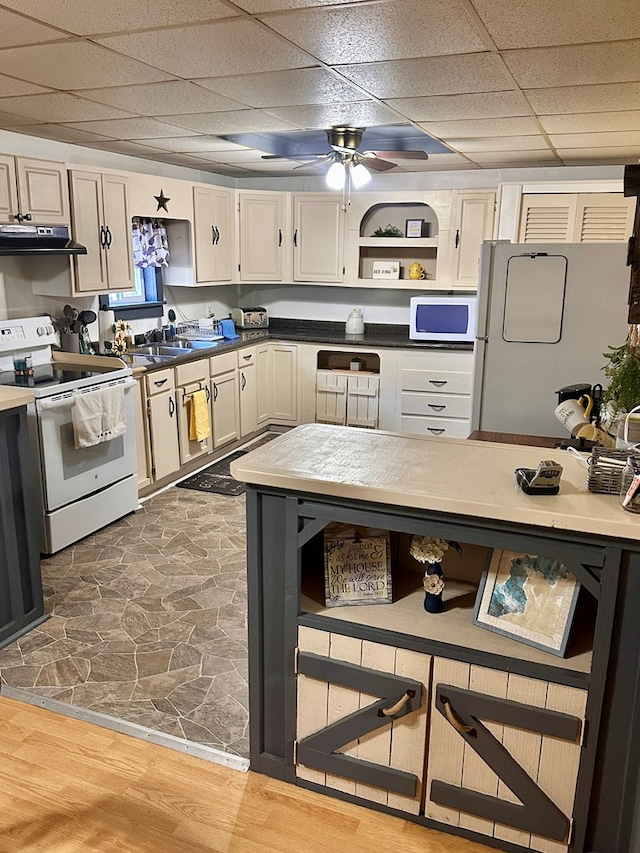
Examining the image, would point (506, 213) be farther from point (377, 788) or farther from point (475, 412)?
point (377, 788)

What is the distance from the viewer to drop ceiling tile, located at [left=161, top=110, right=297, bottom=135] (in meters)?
3.47

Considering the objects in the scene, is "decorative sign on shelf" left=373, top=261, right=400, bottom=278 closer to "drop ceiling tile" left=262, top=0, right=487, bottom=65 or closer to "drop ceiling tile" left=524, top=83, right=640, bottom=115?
"drop ceiling tile" left=524, top=83, right=640, bottom=115

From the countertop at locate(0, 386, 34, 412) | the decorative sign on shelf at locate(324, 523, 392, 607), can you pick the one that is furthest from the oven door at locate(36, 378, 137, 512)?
the decorative sign on shelf at locate(324, 523, 392, 607)

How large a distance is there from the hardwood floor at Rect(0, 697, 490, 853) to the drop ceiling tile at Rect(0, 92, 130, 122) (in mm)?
2708

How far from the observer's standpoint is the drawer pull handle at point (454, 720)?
1852mm

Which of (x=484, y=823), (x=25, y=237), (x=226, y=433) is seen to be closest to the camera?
(x=484, y=823)

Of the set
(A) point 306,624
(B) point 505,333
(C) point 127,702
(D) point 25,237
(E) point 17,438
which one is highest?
(D) point 25,237

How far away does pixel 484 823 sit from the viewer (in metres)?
1.91

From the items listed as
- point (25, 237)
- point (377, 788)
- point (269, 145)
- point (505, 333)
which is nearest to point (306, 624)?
point (377, 788)

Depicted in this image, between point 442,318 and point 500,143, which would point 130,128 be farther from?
point 442,318

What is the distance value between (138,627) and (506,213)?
3.98m

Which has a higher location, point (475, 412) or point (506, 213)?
point (506, 213)

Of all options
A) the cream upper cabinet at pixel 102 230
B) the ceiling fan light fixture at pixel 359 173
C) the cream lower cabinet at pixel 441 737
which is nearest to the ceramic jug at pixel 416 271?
the ceiling fan light fixture at pixel 359 173

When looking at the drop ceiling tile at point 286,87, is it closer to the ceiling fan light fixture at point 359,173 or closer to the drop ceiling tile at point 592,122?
the ceiling fan light fixture at point 359,173
